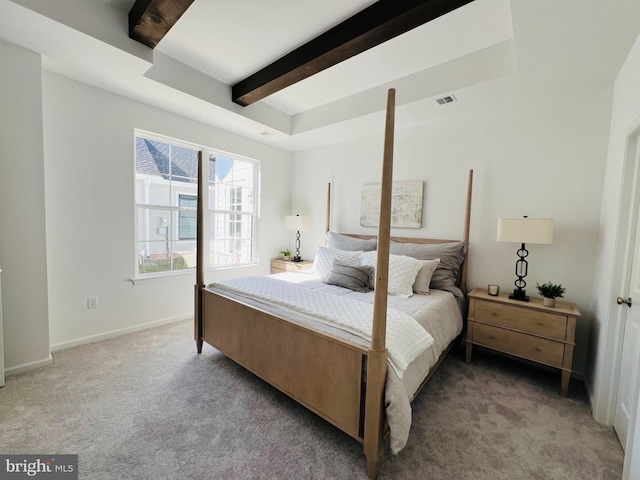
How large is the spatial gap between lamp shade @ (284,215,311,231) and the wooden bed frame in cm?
194

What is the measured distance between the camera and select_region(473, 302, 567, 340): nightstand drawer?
213cm

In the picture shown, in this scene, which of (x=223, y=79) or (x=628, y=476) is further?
(x=223, y=79)

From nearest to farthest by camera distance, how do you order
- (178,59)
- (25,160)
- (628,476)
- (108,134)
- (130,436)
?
(628,476)
(130,436)
(25,160)
(178,59)
(108,134)

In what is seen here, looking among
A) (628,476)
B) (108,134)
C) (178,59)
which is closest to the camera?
(628,476)

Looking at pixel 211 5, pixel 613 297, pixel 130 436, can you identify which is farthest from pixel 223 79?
pixel 613 297

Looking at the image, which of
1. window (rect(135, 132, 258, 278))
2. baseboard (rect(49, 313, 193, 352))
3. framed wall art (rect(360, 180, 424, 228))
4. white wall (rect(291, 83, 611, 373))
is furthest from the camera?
framed wall art (rect(360, 180, 424, 228))

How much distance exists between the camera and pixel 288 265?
13.5 feet

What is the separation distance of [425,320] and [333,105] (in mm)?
2630

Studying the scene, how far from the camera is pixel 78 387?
202 centimetres

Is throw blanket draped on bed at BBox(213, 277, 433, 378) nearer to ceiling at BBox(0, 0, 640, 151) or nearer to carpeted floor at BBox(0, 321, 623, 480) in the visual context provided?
carpeted floor at BBox(0, 321, 623, 480)

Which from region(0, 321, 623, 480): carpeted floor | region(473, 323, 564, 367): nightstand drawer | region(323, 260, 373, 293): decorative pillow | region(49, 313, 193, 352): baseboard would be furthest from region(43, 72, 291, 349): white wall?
region(473, 323, 564, 367): nightstand drawer

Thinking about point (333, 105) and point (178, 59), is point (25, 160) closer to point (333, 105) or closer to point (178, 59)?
point (178, 59)

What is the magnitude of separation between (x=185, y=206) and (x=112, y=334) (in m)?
1.62

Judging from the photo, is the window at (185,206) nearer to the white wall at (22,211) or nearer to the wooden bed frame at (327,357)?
the white wall at (22,211)
